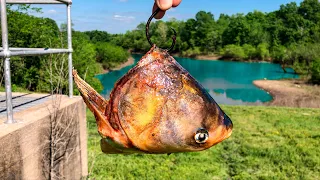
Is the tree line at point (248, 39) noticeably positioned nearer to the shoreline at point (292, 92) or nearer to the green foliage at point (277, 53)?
the green foliage at point (277, 53)

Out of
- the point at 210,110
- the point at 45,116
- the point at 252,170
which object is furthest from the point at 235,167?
the point at 210,110

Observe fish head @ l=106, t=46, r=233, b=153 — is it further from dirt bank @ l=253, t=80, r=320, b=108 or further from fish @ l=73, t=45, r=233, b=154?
dirt bank @ l=253, t=80, r=320, b=108

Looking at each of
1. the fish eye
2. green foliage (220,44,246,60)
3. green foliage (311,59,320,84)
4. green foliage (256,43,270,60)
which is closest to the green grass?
the fish eye

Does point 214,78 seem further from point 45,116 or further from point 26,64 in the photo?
point 45,116

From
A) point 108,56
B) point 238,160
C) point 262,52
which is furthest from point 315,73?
point 238,160

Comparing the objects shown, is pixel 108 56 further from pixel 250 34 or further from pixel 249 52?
pixel 250 34

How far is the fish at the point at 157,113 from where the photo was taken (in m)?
1.21

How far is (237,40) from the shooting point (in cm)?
5875

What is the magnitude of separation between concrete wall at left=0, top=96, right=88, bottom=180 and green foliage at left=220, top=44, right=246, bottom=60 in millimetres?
50921

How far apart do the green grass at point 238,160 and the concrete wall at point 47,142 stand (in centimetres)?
198

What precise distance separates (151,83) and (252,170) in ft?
24.8

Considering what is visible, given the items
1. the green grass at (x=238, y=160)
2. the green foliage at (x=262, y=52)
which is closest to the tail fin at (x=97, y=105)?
the green grass at (x=238, y=160)

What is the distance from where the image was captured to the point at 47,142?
11.2ft

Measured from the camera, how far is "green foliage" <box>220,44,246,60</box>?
53.5m
